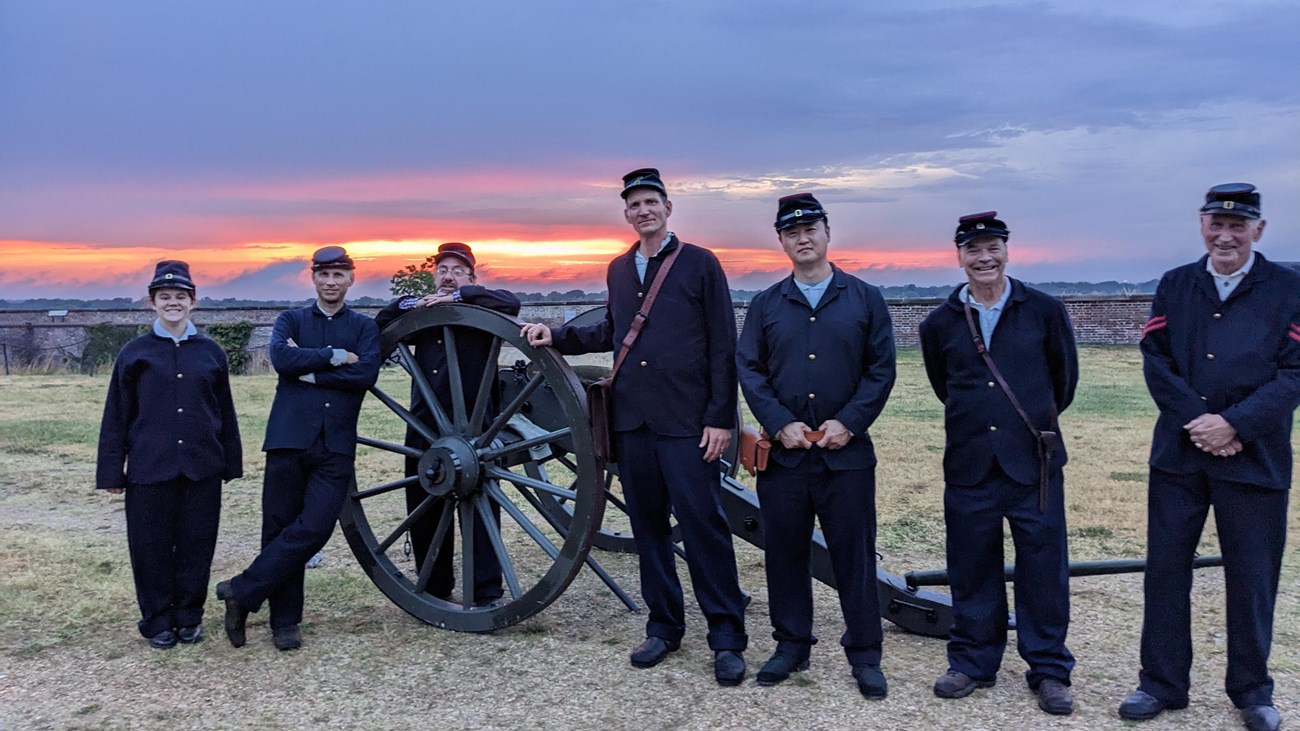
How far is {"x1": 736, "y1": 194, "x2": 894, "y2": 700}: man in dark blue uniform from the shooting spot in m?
3.90

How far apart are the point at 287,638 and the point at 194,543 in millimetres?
568

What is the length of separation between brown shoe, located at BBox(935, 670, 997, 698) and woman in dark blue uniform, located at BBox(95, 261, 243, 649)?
9.92 ft

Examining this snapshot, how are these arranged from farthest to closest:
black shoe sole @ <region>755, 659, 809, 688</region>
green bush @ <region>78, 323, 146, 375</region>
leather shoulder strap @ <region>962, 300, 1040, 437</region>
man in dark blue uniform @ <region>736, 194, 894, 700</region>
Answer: green bush @ <region>78, 323, 146, 375</region>, black shoe sole @ <region>755, 659, 809, 688</region>, man in dark blue uniform @ <region>736, 194, 894, 700</region>, leather shoulder strap @ <region>962, 300, 1040, 437</region>

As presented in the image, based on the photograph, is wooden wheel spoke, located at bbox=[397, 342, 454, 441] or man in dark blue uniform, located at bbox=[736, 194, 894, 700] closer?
man in dark blue uniform, located at bbox=[736, 194, 894, 700]

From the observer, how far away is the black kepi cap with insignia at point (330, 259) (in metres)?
4.61

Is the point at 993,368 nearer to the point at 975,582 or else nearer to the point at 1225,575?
the point at 975,582

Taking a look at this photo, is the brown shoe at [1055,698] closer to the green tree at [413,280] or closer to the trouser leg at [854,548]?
the trouser leg at [854,548]

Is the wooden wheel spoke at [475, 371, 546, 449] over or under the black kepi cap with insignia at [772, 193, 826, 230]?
under

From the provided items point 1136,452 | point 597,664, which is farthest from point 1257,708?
point 1136,452

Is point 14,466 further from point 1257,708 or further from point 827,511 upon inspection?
point 1257,708

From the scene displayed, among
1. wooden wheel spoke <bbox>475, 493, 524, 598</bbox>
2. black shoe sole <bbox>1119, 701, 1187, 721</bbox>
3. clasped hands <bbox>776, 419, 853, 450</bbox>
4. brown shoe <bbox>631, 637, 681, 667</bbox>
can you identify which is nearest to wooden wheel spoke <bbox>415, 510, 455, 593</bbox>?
wooden wheel spoke <bbox>475, 493, 524, 598</bbox>

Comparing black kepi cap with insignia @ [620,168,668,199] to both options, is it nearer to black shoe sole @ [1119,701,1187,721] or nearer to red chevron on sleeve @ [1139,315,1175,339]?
red chevron on sleeve @ [1139,315,1175,339]

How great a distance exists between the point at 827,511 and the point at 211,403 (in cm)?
263

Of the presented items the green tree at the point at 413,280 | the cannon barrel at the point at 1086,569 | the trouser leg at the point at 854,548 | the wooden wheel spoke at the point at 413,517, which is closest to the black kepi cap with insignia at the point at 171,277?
the wooden wheel spoke at the point at 413,517
